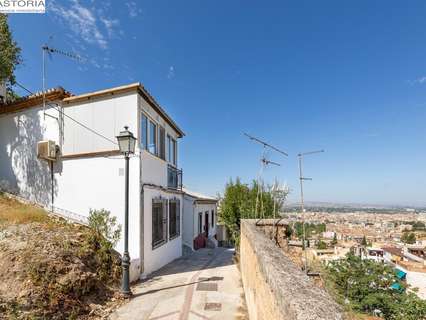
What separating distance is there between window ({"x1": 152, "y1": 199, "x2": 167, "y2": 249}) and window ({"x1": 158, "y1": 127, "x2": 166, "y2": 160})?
1995 mm

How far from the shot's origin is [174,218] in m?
11.8

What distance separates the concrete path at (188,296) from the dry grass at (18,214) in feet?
11.9

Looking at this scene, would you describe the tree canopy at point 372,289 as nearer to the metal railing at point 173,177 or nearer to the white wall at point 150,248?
the white wall at point 150,248

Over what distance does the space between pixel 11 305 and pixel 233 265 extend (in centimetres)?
718

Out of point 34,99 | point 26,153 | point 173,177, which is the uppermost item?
point 34,99

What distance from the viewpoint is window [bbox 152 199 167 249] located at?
926cm

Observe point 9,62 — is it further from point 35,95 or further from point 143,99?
point 143,99

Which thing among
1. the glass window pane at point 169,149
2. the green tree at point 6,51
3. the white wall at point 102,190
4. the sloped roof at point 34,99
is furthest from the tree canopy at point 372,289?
the green tree at point 6,51

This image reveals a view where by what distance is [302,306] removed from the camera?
5.60 ft

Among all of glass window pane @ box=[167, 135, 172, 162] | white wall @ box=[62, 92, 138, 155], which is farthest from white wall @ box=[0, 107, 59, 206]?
glass window pane @ box=[167, 135, 172, 162]

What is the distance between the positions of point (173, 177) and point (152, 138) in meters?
2.73

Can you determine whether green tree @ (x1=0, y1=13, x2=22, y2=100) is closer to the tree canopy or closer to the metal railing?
the metal railing

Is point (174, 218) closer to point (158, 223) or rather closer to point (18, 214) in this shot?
point (158, 223)

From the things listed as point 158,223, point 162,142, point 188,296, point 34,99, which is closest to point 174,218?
point 158,223
